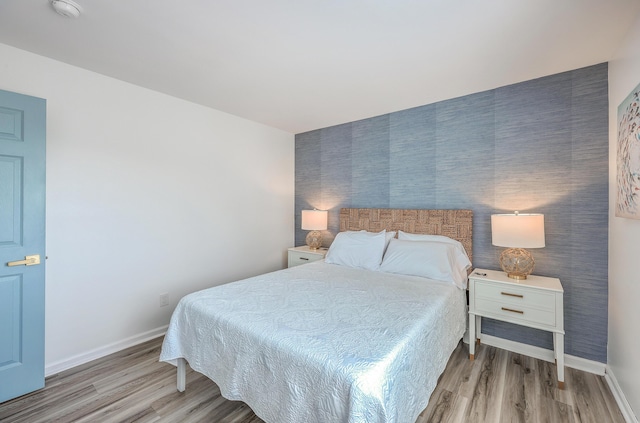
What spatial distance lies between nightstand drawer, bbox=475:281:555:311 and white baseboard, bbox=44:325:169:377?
121 inches

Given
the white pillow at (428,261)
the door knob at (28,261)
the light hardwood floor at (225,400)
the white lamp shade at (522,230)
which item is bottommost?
the light hardwood floor at (225,400)

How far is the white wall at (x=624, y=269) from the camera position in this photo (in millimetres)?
1622

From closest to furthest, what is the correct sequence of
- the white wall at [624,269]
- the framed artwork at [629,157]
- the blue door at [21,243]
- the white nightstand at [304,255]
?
the framed artwork at [629,157] < the white wall at [624,269] < the blue door at [21,243] < the white nightstand at [304,255]

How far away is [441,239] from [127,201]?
305cm

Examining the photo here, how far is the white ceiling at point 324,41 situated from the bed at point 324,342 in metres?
1.77

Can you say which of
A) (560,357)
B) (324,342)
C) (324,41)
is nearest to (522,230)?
(560,357)

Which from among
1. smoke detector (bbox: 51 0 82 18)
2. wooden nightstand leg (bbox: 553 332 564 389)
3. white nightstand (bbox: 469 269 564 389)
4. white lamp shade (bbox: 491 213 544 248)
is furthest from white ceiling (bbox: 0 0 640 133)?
wooden nightstand leg (bbox: 553 332 564 389)

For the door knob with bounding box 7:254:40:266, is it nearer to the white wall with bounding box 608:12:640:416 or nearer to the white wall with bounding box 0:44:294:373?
the white wall with bounding box 0:44:294:373

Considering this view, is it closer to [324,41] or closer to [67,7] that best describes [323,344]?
[324,41]

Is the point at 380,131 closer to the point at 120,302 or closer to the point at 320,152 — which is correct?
the point at 320,152

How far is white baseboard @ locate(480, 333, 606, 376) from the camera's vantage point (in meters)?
2.19

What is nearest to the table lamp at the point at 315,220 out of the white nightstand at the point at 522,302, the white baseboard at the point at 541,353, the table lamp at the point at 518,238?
the white nightstand at the point at 522,302

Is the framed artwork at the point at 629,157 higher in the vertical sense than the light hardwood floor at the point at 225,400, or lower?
higher

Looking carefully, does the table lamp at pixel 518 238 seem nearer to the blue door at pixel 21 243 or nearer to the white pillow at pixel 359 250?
the white pillow at pixel 359 250
